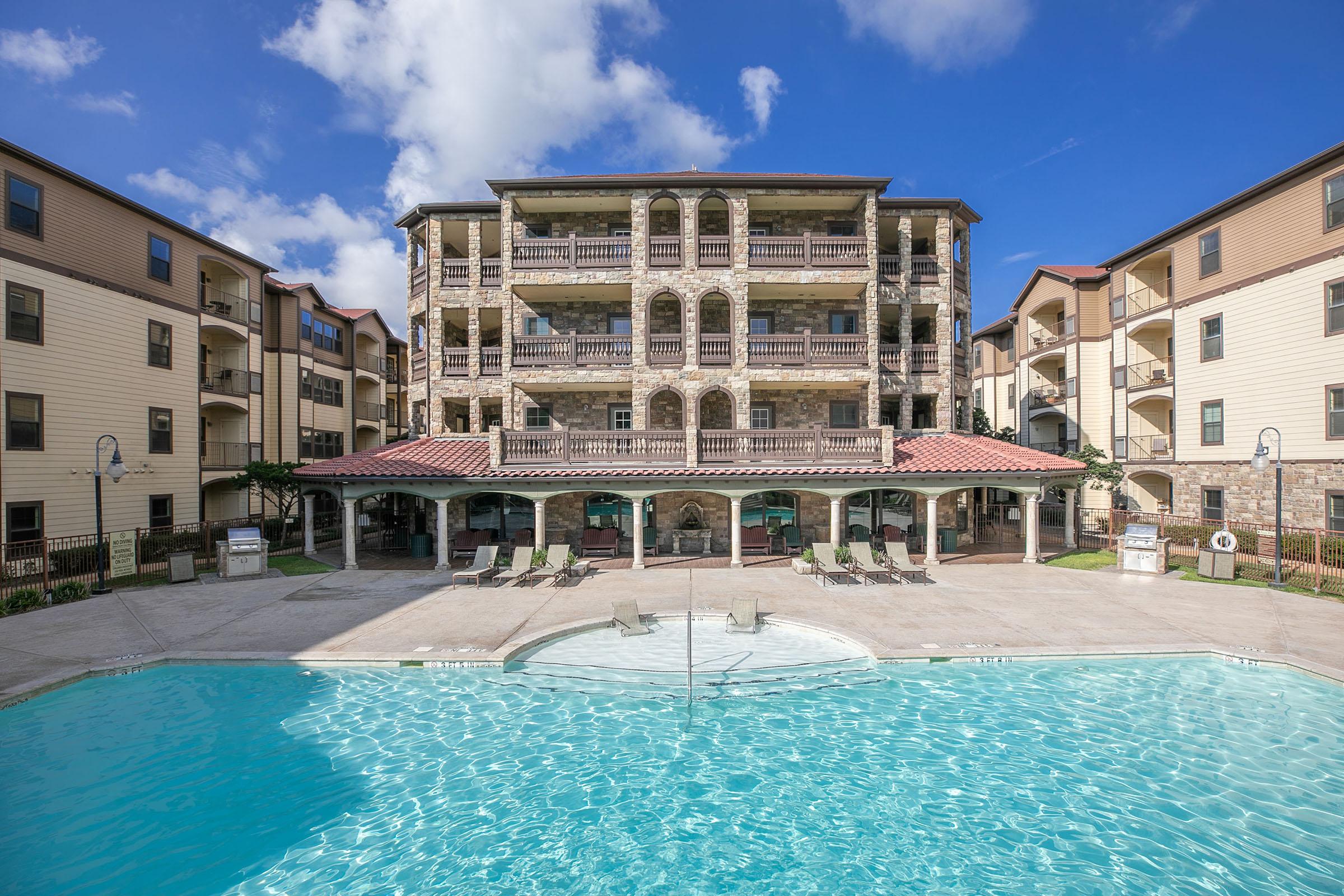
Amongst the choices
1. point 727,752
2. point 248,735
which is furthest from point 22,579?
point 727,752

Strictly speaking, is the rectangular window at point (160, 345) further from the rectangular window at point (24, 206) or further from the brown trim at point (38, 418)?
the rectangular window at point (24, 206)

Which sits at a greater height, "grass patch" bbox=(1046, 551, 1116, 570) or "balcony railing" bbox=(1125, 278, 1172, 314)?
"balcony railing" bbox=(1125, 278, 1172, 314)

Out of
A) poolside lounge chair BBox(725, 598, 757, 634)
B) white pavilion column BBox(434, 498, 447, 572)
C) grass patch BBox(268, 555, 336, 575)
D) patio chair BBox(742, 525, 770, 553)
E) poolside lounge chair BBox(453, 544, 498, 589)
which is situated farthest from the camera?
patio chair BBox(742, 525, 770, 553)

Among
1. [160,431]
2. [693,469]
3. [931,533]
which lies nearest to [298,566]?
[160,431]

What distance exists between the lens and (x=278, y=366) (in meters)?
30.7

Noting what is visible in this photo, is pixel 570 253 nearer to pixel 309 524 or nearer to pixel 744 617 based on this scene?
pixel 309 524

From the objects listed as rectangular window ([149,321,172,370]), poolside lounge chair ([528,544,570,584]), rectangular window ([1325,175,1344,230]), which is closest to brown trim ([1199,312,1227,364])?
rectangular window ([1325,175,1344,230])

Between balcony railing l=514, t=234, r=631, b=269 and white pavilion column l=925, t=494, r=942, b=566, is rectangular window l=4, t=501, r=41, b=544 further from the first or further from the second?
white pavilion column l=925, t=494, r=942, b=566

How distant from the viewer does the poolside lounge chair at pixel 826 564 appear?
57.0 ft

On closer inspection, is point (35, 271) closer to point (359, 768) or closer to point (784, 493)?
point (359, 768)

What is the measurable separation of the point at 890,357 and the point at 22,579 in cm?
3130

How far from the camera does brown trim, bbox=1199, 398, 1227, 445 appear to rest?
23.4 metres

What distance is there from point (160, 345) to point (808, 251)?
27.8 m

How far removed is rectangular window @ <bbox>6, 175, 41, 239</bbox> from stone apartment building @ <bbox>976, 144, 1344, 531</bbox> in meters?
44.2
